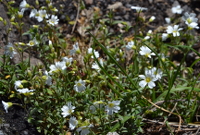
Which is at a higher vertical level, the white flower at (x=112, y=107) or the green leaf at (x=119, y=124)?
the white flower at (x=112, y=107)

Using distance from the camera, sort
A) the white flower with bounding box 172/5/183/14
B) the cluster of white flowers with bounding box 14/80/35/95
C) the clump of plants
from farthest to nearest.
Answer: the white flower with bounding box 172/5/183/14, the clump of plants, the cluster of white flowers with bounding box 14/80/35/95

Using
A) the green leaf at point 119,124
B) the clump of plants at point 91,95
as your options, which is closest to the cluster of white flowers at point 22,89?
the clump of plants at point 91,95

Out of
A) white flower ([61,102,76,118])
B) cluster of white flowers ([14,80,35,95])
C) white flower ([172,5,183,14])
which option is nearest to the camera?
cluster of white flowers ([14,80,35,95])

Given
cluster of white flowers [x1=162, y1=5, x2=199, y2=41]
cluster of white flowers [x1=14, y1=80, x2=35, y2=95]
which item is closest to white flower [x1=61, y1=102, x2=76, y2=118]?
cluster of white flowers [x1=14, y1=80, x2=35, y2=95]

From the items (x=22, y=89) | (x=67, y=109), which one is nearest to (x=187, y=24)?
(x=67, y=109)

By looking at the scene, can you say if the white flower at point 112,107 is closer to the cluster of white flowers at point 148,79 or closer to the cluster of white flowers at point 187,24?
the cluster of white flowers at point 148,79

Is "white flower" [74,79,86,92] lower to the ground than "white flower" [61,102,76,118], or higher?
higher

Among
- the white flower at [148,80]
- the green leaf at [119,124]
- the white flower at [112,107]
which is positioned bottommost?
the green leaf at [119,124]

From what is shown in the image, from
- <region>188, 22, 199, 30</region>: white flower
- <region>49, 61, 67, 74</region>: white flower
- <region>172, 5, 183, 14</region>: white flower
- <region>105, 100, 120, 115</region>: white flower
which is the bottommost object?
<region>105, 100, 120, 115</region>: white flower

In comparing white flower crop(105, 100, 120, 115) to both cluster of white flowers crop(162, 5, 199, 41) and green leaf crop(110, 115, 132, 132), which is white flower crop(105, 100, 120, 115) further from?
cluster of white flowers crop(162, 5, 199, 41)

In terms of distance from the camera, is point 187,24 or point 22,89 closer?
point 22,89

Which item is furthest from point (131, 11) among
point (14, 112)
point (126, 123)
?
point (14, 112)

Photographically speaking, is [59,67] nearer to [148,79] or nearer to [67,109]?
[67,109]
